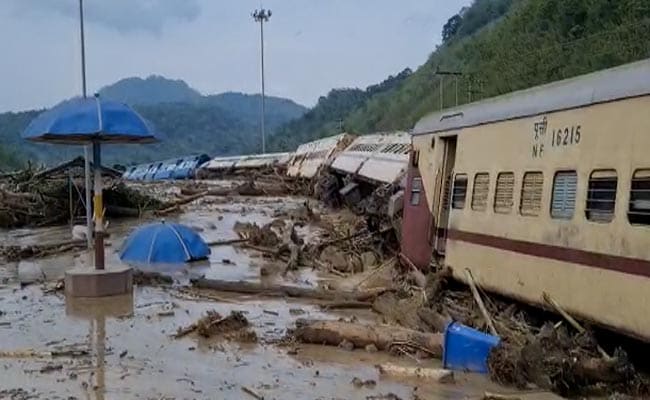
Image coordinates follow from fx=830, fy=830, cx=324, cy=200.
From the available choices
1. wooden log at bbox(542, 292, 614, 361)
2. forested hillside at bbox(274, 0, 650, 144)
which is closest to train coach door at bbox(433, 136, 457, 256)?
wooden log at bbox(542, 292, 614, 361)

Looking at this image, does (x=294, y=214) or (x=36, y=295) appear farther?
(x=294, y=214)

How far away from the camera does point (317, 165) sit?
123ft

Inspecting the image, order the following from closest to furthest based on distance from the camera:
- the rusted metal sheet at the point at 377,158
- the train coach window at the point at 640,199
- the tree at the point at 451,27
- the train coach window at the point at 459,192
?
the train coach window at the point at 640,199 < the train coach window at the point at 459,192 < the rusted metal sheet at the point at 377,158 < the tree at the point at 451,27

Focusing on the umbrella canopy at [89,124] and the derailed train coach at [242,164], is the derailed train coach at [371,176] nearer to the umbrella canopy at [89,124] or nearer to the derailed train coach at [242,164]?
the umbrella canopy at [89,124]

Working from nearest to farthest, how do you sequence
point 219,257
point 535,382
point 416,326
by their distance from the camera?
point 535,382 < point 416,326 < point 219,257

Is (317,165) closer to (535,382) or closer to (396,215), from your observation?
(396,215)

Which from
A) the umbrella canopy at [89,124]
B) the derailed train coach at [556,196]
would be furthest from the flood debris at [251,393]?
the umbrella canopy at [89,124]

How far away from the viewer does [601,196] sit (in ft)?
27.8

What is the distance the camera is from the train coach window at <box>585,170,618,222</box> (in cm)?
823

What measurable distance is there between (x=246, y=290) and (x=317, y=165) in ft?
77.0

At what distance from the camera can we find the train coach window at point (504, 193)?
10.6 m

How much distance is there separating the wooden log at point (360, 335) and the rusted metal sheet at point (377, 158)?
9.62 metres

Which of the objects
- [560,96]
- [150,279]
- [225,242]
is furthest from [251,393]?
[225,242]

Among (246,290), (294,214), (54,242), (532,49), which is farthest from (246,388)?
(532,49)
